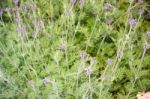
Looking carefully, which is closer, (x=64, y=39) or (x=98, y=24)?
(x=64, y=39)

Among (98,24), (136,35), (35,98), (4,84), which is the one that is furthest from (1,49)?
(136,35)

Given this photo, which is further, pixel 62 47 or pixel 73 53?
pixel 73 53

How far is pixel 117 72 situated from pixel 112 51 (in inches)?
11.4

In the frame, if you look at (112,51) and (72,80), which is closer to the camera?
(72,80)

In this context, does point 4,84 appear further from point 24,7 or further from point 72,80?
point 24,7

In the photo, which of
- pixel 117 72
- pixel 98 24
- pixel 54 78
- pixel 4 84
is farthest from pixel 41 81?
pixel 98 24

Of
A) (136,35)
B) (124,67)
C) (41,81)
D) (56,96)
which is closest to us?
(56,96)

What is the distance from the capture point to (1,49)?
2.97 m

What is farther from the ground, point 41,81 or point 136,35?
point 136,35

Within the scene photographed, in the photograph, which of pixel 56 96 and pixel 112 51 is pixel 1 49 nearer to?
pixel 56 96

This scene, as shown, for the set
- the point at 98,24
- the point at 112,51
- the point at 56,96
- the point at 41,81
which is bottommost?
the point at 56,96

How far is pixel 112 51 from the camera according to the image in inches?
126

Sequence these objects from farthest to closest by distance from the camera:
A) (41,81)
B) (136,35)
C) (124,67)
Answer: (136,35)
(124,67)
(41,81)

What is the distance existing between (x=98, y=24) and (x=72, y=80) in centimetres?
74
